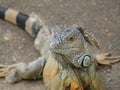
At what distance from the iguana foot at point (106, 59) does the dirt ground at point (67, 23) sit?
0.05 metres

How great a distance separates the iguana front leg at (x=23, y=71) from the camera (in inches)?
156

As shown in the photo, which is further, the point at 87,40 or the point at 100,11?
the point at 100,11

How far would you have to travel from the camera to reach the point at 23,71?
4.03m

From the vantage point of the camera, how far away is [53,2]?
5.39 metres

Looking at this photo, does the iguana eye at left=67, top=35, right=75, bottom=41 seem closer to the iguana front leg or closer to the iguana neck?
the iguana neck

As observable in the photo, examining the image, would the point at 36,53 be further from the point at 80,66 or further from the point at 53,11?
the point at 80,66

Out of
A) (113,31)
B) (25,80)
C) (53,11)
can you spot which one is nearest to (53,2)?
(53,11)

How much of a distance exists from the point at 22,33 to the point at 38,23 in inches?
15.2

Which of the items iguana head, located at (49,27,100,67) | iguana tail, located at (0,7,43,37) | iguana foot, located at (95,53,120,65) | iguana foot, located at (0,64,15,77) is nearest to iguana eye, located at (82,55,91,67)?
iguana head, located at (49,27,100,67)

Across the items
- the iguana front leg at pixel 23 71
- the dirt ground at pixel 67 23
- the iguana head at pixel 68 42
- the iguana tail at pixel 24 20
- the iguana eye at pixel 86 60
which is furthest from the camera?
the iguana tail at pixel 24 20

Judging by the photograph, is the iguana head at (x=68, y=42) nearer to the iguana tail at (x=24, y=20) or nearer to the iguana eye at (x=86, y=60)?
the iguana eye at (x=86, y=60)

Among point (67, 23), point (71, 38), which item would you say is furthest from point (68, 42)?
point (67, 23)

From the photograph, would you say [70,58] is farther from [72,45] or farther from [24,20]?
[24,20]

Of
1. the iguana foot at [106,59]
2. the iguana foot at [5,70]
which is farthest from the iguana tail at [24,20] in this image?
the iguana foot at [106,59]
